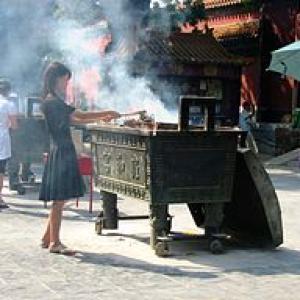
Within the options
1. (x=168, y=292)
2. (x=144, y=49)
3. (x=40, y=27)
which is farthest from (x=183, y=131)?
(x=40, y=27)

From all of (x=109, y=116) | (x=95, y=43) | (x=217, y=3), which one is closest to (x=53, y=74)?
(x=109, y=116)

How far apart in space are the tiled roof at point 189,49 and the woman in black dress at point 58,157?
35.4 feet

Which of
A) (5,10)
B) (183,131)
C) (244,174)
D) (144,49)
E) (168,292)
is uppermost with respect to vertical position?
(5,10)

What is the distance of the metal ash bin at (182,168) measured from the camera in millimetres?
7238

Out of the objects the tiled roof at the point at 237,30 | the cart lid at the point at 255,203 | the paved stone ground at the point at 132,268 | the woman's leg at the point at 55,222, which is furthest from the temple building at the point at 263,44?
the woman's leg at the point at 55,222

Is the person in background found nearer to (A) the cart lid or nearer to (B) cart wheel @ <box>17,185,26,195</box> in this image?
(B) cart wheel @ <box>17,185,26,195</box>

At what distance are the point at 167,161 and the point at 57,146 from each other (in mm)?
1096

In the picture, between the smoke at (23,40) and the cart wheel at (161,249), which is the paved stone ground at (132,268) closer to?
the cart wheel at (161,249)

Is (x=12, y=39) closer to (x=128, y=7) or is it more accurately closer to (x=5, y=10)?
Answer: (x=5, y=10)

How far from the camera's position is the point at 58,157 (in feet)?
24.1

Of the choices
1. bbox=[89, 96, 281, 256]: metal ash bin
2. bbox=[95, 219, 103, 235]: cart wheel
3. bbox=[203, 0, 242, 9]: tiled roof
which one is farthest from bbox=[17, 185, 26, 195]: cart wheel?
bbox=[203, 0, 242, 9]: tiled roof

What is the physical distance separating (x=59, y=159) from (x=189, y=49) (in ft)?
42.5

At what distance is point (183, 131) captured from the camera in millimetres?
7219

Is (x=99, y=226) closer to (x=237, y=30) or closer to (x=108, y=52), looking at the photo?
(x=108, y=52)
